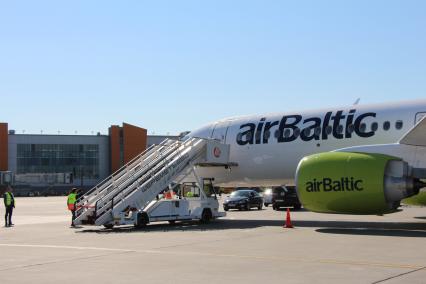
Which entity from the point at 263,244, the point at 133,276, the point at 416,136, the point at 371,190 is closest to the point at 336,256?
the point at 263,244

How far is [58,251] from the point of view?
14844 millimetres

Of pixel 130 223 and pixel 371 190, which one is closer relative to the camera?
pixel 371 190

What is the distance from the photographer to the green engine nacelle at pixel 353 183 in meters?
18.2

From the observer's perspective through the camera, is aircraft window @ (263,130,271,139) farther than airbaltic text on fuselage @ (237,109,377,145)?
Yes

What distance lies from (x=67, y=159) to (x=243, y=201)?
78.5 meters

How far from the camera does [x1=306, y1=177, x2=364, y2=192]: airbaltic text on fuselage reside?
18.4 meters

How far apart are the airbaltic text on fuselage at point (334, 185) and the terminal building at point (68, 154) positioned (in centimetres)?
8408

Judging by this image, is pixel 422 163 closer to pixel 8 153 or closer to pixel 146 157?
pixel 146 157

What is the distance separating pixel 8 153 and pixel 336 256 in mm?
98073

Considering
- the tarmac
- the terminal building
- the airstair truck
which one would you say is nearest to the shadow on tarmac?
the tarmac

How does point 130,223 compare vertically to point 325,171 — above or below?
below

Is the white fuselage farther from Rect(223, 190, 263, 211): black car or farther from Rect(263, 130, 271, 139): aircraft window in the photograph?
Rect(223, 190, 263, 211): black car

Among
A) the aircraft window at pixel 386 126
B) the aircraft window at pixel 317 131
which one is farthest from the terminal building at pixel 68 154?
the aircraft window at pixel 386 126

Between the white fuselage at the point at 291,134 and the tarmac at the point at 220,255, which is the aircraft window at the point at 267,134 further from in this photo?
the tarmac at the point at 220,255
